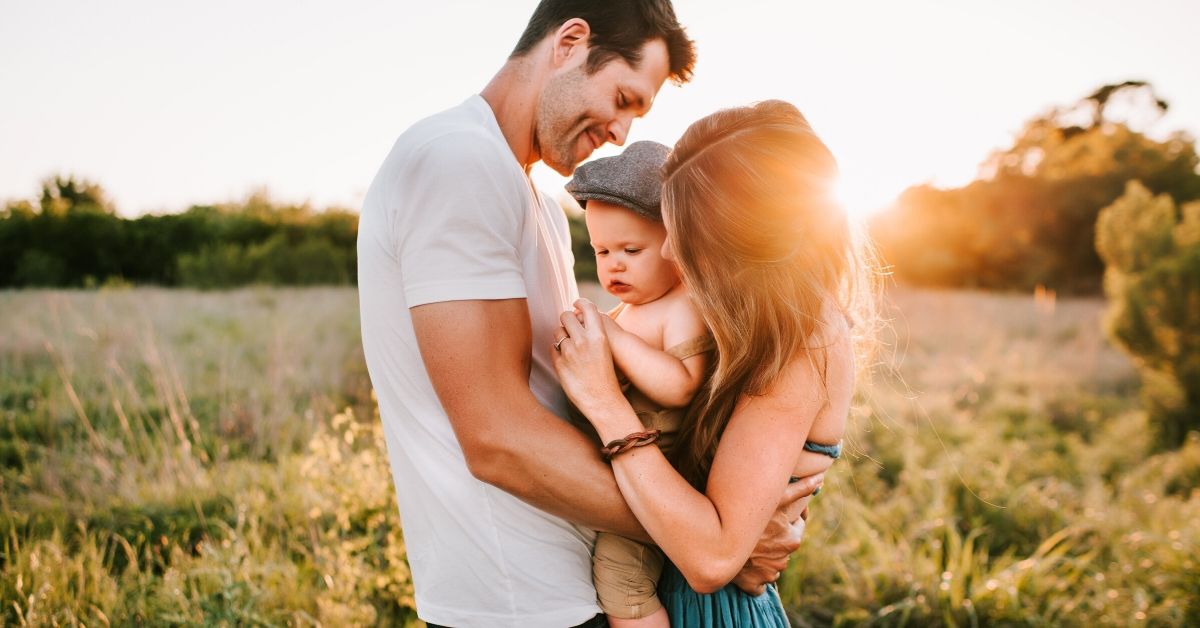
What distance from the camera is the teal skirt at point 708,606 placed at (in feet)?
5.60

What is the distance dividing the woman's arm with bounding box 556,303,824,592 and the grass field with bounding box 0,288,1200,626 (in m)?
0.70

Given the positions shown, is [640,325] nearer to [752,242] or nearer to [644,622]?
[752,242]

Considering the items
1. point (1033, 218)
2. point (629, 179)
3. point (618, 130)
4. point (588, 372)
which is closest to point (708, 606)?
point (588, 372)

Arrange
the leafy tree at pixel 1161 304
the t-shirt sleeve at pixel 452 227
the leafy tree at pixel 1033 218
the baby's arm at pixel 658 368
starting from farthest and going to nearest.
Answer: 1. the leafy tree at pixel 1033 218
2. the leafy tree at pixel 1161 304
3. the baby's arm at pixel 658 368
4. the t-shirt sleeve at pixel 452 227

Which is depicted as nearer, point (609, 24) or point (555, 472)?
point (555, 472)

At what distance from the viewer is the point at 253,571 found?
336 centimetres

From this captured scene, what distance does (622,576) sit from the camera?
61.4 inches

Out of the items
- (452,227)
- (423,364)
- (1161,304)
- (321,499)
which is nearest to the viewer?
(452,227)

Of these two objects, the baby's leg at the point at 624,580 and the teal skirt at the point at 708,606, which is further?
the teal skirt at the point at 708,606

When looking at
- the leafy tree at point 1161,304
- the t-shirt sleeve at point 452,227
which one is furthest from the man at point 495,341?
the leafy tree at point 1161,304

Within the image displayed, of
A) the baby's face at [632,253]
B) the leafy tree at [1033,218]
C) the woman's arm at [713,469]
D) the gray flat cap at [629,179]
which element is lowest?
the leafy tree at [1033,218]

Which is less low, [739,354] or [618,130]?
[618,130]

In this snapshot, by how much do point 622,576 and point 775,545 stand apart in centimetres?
38

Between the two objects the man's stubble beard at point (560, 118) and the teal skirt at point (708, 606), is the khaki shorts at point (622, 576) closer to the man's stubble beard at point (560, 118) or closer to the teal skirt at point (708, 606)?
the teal skirt at point (708, 606)
